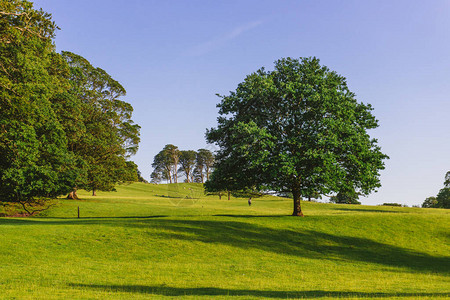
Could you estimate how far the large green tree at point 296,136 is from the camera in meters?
32.7

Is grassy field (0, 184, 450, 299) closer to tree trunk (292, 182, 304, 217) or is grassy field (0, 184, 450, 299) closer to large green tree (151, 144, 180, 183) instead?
tree trunk (292, 182, 304, 217)

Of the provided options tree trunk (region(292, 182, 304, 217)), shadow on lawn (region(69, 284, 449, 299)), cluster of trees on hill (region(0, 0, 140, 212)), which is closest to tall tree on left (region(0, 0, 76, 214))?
cluster of trees on hill (region(0, 0, 140, 212))

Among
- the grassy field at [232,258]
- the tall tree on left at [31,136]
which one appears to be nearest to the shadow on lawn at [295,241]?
the grassy field at [232,258]

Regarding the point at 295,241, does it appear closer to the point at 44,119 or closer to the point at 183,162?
the point at 44,119

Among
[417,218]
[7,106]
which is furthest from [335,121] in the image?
[7,106]

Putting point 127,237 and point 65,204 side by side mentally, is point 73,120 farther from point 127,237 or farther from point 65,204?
point 127,237

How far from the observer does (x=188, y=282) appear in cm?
1698

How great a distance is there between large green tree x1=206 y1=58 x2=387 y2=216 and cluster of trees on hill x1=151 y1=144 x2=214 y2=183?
10792 centimetres

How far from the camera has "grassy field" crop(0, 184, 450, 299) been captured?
49.3 feet

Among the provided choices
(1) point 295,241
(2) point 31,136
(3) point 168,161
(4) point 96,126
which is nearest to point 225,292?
(1) point 295,241

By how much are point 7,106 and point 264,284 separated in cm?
2639

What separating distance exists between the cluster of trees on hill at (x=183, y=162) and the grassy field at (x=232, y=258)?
4359 inches

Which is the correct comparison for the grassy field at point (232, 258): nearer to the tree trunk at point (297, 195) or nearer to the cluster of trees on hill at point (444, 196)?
the tree trunk at point (297, 195)

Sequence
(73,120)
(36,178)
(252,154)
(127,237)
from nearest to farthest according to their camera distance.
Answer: (127,237) < (252,154) < (36,178) < (73,120)
